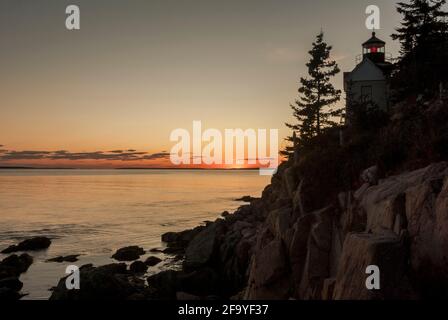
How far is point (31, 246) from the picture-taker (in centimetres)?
3841

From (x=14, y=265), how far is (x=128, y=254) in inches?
370

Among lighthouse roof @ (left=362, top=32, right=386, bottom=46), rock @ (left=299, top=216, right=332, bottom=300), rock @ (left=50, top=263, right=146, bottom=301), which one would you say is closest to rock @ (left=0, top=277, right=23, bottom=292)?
rock @ (left=50, top=263, right=146, bottom=301)

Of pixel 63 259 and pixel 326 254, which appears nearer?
pixel 326 254

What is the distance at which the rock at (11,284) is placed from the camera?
25.8 m

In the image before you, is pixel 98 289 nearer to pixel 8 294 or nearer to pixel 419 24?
pixel 8 294

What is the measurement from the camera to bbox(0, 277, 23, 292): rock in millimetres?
25833

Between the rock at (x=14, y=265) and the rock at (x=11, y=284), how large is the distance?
2072 mm

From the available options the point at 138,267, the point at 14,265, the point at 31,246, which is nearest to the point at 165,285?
the point at 138,267

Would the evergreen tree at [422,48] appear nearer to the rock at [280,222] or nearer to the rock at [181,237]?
the rock at [280,222]

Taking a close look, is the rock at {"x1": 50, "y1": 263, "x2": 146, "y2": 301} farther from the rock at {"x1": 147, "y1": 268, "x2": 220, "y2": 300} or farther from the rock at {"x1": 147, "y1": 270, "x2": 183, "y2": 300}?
the rock at {"x1": 147, "y1": 268, "x2": 220, "y2": 300}

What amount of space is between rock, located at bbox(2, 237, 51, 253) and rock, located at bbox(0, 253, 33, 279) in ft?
16.8

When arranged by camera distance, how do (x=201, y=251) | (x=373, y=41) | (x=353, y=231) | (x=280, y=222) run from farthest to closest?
(x=373, y=41) → (x=201, y=251) → (x=280, y=222) → (x=353, y=231)
